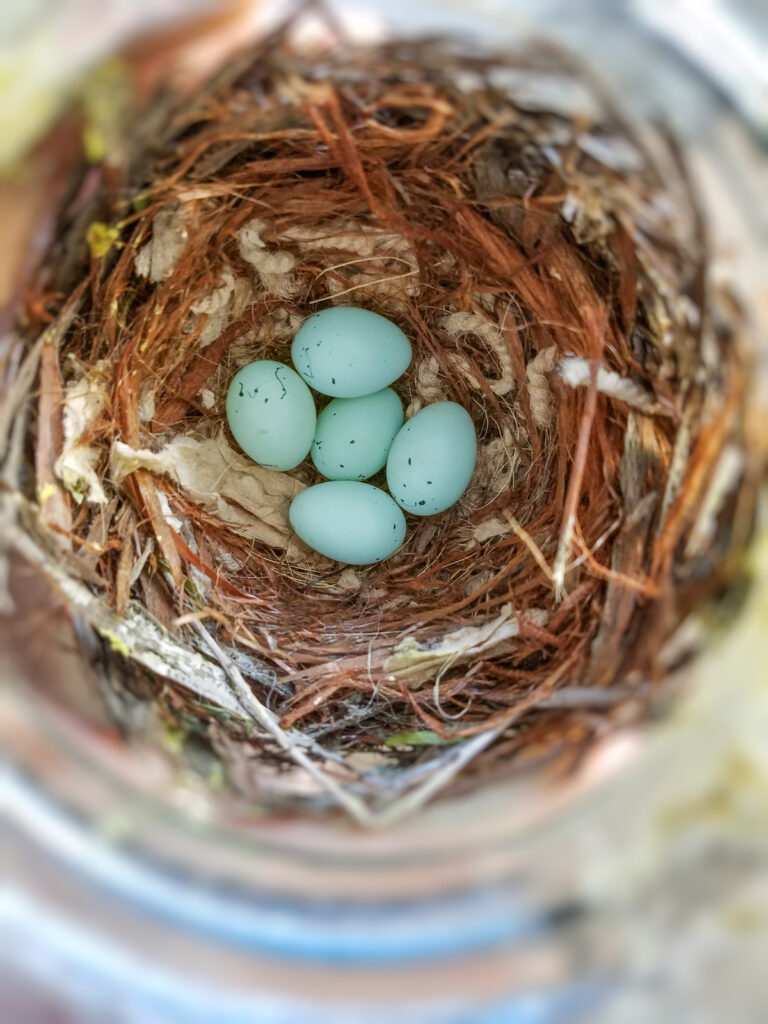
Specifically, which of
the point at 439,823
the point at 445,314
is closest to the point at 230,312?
the point at 445,314

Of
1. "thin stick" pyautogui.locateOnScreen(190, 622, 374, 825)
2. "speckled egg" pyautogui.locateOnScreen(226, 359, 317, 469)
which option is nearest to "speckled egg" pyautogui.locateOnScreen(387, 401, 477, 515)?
"speckled egg" pyautogui.locateOnScreen(226, 359, 317, 469)

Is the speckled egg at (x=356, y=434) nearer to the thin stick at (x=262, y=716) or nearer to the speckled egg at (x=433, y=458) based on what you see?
the speckled egg at (x=433, y=458)

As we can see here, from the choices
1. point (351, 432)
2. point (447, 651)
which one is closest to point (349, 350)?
point (351, 432)

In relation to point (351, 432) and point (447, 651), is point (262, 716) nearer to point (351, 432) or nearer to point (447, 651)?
point (447, 651)

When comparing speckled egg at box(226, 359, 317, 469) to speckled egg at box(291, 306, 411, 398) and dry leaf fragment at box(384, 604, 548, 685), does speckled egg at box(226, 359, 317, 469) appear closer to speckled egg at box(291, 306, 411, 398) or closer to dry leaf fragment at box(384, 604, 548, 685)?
speckled egg at box(291, 306, 411, 398)

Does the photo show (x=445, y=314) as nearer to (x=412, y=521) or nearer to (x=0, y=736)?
(x=412, y=521)

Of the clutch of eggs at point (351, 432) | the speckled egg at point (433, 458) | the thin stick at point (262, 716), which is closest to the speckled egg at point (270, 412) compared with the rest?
the clutch of eggs at point (351, 432)
